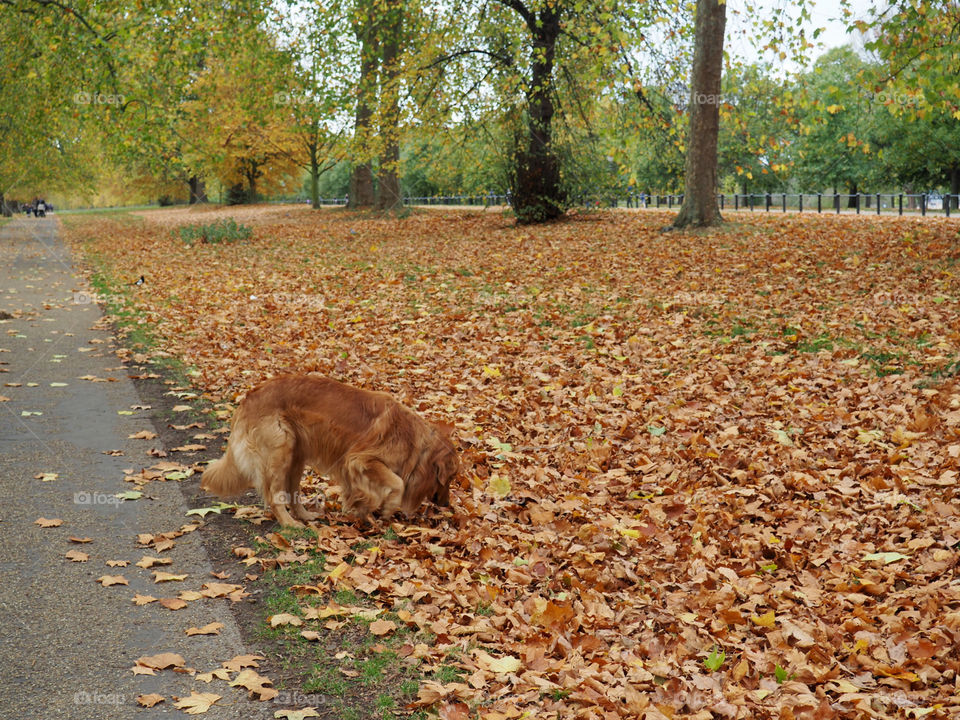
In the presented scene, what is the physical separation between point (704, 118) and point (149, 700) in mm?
16605

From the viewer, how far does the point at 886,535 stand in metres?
5.21

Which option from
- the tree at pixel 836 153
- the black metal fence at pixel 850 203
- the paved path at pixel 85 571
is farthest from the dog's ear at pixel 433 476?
the tree at pixel 836 153

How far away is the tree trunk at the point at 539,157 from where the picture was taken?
21891 mm

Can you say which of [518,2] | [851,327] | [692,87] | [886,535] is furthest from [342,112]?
[886,535]

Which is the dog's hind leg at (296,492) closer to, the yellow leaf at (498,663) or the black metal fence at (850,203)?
the yellow leaf at (498,663)

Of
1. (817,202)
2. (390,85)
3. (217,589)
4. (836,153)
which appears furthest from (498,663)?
(836,153)

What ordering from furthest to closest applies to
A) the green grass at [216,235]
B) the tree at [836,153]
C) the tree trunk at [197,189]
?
the tree trunk at [197,189], the tree at [836,153], the green grass at [216,235]

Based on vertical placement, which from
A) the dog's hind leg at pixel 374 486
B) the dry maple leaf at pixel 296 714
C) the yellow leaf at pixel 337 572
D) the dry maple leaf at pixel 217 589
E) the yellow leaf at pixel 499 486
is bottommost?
the dry maple leaf at pixel 296 714

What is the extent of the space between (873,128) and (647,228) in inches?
1278

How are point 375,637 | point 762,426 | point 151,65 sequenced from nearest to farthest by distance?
1. point 375,637
2. point 762,426
3. point 151,65

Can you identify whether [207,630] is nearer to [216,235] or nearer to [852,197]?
[216,235]

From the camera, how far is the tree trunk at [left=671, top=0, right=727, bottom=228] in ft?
56.2

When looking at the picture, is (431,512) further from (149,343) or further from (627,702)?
(149,343)

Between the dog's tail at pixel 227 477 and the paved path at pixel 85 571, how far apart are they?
0.36 meters
